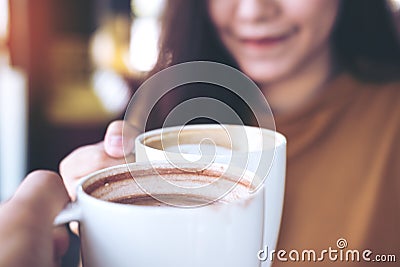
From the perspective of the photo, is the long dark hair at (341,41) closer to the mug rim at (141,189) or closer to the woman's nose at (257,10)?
the woman's nose at (257,10)

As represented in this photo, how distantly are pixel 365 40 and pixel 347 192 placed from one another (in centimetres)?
14

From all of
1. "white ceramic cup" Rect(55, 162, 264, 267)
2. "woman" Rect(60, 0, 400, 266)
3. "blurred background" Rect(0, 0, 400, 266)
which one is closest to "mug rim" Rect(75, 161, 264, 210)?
"white ceramic cup" Rect(55, 162, 264, 267)

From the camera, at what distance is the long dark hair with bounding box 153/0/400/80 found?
0.39 meters

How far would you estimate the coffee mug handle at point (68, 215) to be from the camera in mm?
142

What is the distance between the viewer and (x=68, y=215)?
0.47 ft

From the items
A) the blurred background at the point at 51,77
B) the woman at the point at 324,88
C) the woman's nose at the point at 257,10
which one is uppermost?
the woman's nose at the point at 257,10

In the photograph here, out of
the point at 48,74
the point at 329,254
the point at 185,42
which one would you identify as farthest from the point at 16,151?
the point at 329,254

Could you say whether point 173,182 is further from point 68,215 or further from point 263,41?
point 263,41

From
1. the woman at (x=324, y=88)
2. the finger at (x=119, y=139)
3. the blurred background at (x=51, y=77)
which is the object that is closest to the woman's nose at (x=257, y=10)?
the woman at (x=324, y=88)

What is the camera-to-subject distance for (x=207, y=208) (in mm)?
138

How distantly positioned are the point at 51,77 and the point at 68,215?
0.84 metres

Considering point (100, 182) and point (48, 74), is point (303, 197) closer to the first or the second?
point (100, 182)

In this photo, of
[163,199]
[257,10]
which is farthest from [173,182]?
[257,10]

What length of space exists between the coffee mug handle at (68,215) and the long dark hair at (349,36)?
25 centimetres
